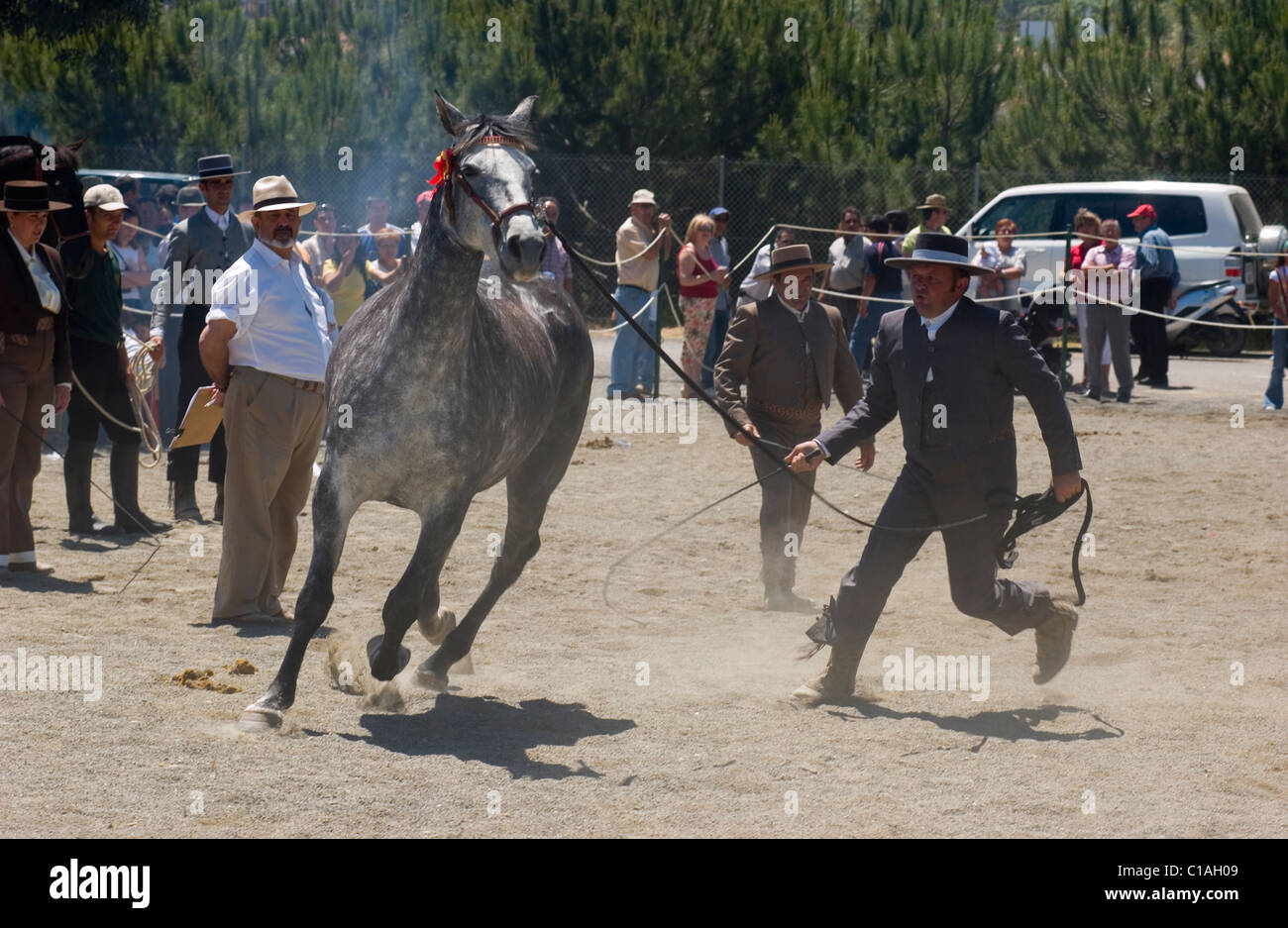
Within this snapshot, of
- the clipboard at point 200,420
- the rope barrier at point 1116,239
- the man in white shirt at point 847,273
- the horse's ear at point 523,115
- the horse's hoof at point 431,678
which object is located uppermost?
the horse's ear at point 523,115

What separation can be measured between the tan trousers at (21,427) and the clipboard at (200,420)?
966mm

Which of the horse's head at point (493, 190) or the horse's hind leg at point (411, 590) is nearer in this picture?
the horse's head at point (493, 190)

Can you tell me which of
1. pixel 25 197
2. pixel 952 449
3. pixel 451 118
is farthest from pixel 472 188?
pixel 25 197

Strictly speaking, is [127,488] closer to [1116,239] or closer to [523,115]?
[523,115]

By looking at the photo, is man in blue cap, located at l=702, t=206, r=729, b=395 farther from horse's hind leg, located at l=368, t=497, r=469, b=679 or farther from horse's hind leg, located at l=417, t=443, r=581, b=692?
horse's hind leg, located at l=368, t=497, r=469, b=679

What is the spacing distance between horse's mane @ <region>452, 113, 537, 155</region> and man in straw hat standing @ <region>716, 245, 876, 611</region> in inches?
98.5

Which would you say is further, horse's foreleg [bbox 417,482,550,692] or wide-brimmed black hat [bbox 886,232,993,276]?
horse's foreleg [bbox 417,482,550,692]

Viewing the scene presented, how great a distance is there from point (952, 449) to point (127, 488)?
558 cm

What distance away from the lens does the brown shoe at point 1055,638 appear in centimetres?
637

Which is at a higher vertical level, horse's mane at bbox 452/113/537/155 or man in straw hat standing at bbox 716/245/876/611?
horse's mane at bbox 452/113/537/155

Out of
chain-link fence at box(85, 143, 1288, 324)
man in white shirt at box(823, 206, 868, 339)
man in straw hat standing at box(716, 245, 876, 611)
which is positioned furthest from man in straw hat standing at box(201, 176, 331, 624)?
chain-link fence at box(85, 143, 1288, 324)

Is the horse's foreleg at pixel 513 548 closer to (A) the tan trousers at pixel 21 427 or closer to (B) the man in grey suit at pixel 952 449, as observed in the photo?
(B) the man in grey suit at pixel 952 449

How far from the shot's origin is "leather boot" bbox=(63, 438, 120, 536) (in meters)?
9.30

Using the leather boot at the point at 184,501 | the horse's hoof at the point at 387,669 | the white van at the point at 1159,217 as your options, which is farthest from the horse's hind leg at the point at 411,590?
the white van at the point at 1159,217
